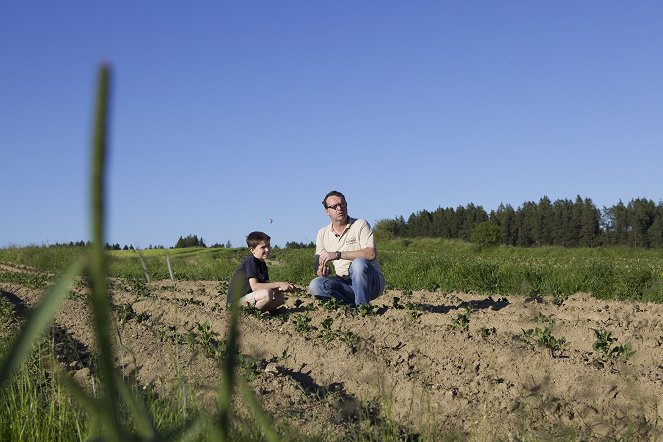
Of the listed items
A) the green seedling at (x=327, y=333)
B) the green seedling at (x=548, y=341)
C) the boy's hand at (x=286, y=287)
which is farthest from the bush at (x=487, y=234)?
the green seedling at (x=548, y=341)

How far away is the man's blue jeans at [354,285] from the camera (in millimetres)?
8242

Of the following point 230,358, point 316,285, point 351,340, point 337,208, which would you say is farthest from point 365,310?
point 230,358

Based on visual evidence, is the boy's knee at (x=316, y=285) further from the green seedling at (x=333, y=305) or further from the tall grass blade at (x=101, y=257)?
the tall grass blade at (x=101, y=257)

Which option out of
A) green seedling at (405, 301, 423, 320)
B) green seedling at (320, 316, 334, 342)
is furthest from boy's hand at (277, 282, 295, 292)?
green seedling at (405, 301, 423, 320)

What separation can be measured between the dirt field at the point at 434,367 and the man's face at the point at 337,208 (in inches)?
41.9

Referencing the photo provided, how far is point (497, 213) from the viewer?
81.6 metres

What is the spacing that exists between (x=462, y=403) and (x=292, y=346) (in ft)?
7.55

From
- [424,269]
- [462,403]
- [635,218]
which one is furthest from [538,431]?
[635,218]

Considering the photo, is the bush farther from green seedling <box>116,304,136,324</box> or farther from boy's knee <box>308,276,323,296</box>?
green seedling <box>116,304,136,324</box>

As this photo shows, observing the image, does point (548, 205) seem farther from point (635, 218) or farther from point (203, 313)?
point (203, 313)

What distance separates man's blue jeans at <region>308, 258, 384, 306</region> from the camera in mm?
8242

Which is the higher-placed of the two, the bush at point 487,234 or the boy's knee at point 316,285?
the bush at point 487,234

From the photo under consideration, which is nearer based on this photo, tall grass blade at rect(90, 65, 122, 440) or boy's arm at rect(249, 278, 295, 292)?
tall grass blade at rect(90, 65, 122, 440)

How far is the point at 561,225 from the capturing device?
7462cm
